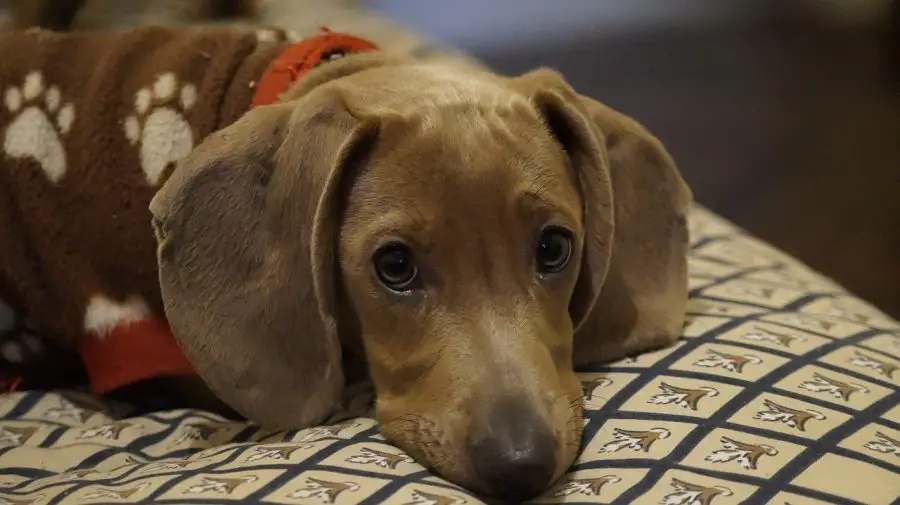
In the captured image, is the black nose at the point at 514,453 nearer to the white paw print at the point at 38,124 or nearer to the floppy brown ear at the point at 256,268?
the floppy brown ear at the point at 256,268

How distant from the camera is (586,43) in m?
4.32

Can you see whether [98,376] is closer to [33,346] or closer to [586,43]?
[33,346]

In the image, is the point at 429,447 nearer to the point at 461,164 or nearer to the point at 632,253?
the point at 461,164

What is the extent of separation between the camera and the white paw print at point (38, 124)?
5.44 feet

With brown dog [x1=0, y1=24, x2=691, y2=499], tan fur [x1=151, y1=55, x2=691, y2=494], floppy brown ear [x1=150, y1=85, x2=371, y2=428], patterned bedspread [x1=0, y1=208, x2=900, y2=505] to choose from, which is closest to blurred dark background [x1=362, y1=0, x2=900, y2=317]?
patterned bedspread [x1=0, y1=208, x2=900, y2=505]

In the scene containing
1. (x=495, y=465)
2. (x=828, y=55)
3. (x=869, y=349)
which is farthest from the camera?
(x=828, y=55)

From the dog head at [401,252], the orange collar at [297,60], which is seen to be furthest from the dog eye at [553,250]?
the orange collar at [297,60]

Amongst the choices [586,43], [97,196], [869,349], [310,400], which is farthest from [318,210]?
[586,43]

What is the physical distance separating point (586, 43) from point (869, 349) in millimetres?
2979

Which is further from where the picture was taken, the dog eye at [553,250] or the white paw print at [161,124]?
the white paw print at [161,124]

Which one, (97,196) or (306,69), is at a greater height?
(306,69)

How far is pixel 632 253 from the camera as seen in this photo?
151 centimetres

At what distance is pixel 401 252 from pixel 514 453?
30cm

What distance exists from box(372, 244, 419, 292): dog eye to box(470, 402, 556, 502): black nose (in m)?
0.22
